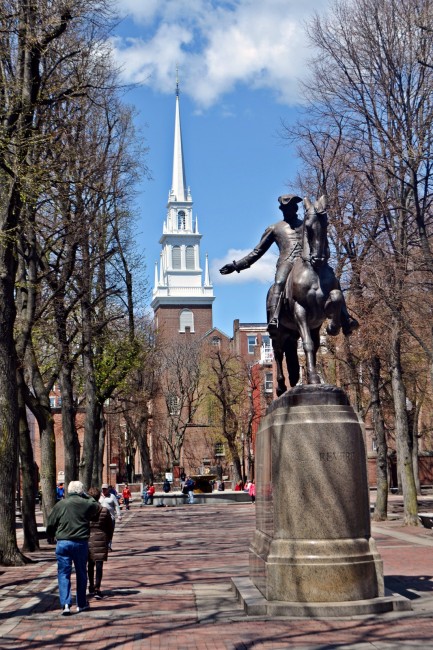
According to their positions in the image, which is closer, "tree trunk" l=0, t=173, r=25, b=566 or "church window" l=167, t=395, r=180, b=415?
"tree trunk" l=0, t=173, r=25, b=566

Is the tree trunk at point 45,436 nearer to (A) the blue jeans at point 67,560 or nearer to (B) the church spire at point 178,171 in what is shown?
(A) the blue jeans at point 67,560

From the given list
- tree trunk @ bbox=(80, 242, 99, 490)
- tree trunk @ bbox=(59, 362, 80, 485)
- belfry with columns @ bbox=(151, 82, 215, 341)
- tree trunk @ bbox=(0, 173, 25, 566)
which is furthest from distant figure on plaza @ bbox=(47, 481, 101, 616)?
belfry with columns @ bbox=(151, 82, 215, 341)

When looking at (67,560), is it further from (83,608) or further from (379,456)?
(379,456)

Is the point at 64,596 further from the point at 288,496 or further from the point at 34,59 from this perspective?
the point at 34,59

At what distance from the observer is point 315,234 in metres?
12.5

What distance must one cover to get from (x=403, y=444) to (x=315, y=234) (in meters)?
15.5

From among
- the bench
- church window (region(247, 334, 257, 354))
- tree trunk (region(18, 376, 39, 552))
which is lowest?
the bench

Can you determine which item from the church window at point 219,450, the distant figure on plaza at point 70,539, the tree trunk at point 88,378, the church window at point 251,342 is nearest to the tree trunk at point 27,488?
the tree trunk at point 88,378

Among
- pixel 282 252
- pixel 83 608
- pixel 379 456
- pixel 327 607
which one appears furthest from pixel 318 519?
pixel 379 456

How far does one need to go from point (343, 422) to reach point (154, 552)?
406 inches

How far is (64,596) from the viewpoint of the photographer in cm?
1130

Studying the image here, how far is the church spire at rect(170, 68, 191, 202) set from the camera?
111812mm

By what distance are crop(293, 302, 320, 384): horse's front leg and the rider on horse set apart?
60cm

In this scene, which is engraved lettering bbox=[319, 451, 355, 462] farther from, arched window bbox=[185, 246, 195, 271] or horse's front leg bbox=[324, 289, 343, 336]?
arched window bbox=[185, 246, 195, 271]
